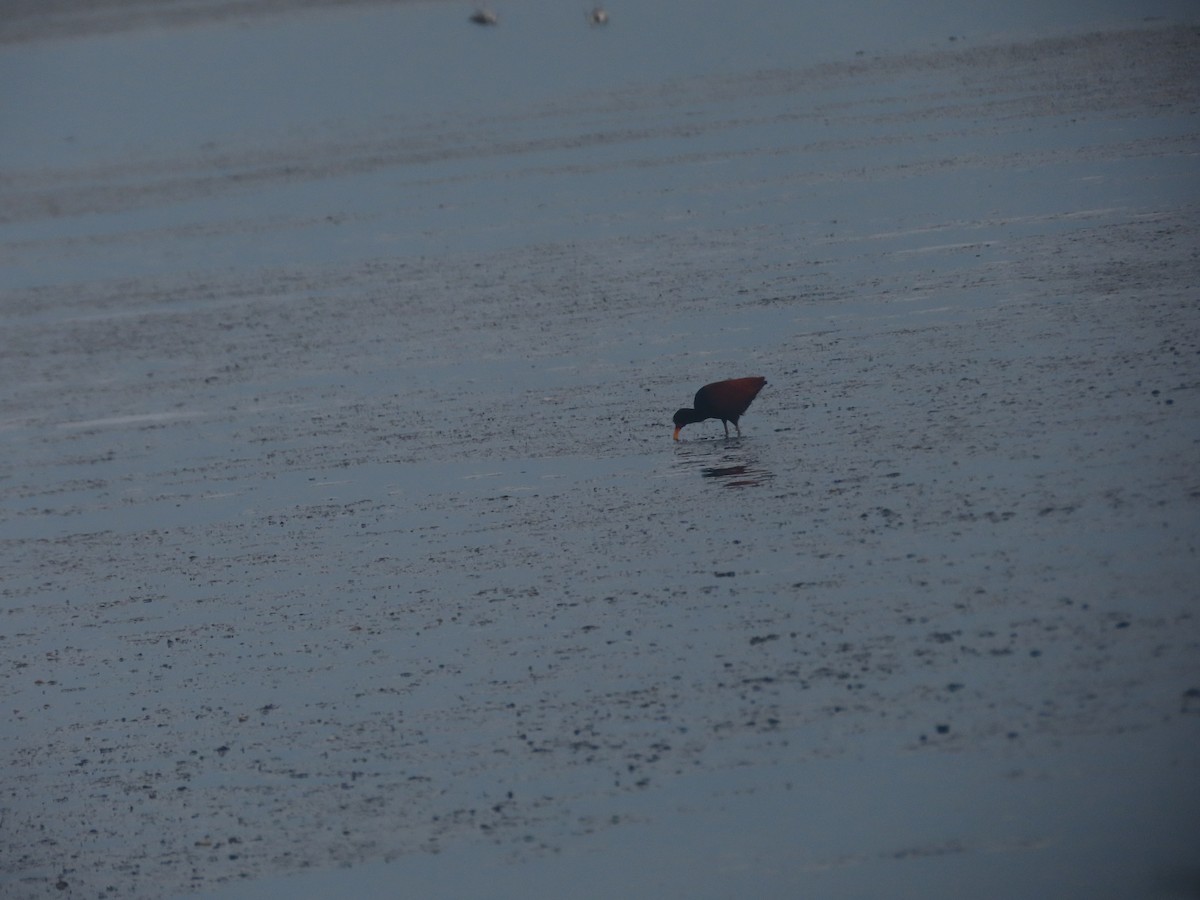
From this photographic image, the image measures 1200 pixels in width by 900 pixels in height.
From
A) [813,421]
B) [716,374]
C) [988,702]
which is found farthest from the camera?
[716,374]

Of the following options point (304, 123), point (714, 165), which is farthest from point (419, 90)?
point (714, 165)

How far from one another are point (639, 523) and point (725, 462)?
41.0 inches

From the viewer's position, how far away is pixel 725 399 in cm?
1061

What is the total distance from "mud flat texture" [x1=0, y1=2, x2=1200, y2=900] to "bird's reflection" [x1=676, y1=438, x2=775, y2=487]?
7 cm

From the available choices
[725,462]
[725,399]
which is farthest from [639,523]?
[725,399]

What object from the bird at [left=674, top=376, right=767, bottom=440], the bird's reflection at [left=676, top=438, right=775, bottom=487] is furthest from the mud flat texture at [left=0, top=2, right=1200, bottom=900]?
the bird at [left=674, top=376, right=767, bottom=440]

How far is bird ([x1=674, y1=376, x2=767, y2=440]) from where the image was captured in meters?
10.6

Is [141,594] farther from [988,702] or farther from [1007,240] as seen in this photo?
[1007,240]

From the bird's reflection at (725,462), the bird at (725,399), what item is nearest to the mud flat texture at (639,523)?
the bird's reflection at (725,462)

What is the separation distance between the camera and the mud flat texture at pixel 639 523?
664 cm

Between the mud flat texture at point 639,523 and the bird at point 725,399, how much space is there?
0.29 metres

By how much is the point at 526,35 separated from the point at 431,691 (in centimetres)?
2913

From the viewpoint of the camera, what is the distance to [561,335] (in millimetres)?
13883

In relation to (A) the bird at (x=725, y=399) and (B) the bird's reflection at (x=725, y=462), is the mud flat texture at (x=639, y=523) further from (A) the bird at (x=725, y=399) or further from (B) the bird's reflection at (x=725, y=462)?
(A) the bird at (x=725, y=399)
